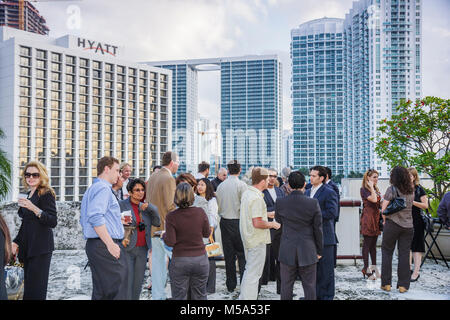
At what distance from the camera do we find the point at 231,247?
4.99 meters

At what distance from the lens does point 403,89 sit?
83438mm

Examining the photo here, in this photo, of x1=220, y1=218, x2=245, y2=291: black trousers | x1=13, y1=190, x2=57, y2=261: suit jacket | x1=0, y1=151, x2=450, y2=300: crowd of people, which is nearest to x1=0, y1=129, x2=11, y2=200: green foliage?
x1=0, y1=151, x2=450, y2=300: crowd of people

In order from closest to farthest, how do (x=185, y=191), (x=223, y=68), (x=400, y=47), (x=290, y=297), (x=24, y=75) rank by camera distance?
(x=185, y=191) < (x=290, y=297) < (x=24, y=75) < (x=400, y=47) < (x=223, y=68)

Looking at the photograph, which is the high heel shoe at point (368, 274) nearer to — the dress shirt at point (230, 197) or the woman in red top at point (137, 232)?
the dress shirt at point (230, 197)

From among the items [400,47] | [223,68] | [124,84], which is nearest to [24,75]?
[124,84]

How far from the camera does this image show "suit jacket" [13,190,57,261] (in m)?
3.55

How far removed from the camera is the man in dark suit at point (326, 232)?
13.5 ft

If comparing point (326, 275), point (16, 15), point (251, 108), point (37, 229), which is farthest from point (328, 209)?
point (16, 15)

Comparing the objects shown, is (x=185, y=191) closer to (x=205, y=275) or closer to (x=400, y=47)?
(x=205, y=275)

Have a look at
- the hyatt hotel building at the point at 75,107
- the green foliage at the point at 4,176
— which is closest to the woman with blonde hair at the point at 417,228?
the green foliage at the point at 4,176

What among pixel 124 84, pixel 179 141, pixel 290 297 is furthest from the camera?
pixel 179 141

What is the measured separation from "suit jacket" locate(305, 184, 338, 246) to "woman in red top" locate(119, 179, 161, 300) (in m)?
1.93

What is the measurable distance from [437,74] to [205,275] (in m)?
7.61

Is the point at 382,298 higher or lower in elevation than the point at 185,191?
lower
